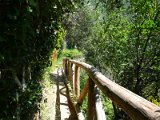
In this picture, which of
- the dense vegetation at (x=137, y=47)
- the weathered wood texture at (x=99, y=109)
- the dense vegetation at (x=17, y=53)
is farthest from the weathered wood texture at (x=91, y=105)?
the dense vegetation at (x=137, y=47)

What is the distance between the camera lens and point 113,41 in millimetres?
13438

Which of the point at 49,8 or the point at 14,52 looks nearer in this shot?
the point at 14,52

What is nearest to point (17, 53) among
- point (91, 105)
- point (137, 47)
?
point (91, 105)

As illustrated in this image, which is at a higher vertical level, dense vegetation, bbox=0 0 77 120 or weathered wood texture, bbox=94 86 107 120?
dense vegetation, bbox=0 0 77 120

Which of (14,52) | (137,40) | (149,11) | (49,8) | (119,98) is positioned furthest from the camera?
(137,40)

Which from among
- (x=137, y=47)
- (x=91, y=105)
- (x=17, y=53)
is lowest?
(x=91, y=105)

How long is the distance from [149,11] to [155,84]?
2.75m

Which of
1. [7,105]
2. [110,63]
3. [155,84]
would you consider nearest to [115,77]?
[110,63]

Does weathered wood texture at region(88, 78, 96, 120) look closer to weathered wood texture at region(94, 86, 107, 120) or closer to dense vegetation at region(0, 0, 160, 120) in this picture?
weathered wood texture at region(94, 86, 107, 120)

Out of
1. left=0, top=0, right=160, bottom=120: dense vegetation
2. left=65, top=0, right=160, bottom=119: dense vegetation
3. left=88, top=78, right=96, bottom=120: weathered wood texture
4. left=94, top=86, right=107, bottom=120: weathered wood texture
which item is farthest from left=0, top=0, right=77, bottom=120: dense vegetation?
left=65, top=0, right=160, bottom=119: dense vegetation

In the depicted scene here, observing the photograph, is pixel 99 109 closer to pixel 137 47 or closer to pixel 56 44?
pixel 56 44

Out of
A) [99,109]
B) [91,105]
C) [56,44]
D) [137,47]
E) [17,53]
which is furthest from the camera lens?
[137,47]

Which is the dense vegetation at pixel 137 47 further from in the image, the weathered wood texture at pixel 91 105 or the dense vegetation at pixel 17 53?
the weathered wood texture at pixel 91 105

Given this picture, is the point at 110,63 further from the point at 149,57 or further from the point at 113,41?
the point at 149,57
